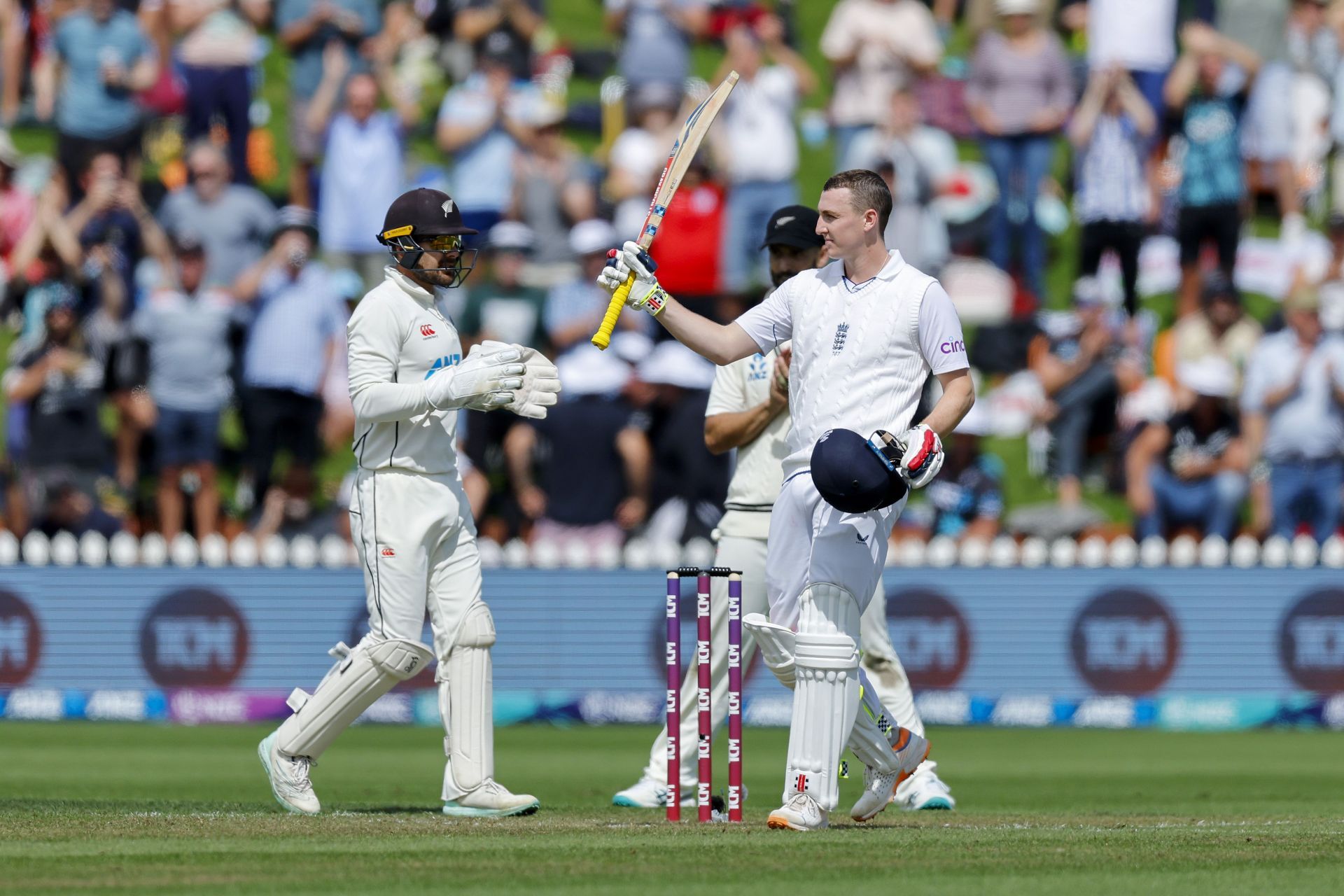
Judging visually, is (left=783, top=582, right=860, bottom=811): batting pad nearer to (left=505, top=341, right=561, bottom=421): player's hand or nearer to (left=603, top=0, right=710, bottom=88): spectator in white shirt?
(left=505, top=341, right=561, bottom=421): player's hand

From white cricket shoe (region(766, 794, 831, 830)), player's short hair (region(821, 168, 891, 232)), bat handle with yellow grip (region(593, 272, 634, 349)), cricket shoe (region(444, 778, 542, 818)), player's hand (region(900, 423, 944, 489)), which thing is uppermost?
player's short hair (region(821, 168, 891, 232))

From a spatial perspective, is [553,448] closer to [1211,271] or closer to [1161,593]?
[1161,593]

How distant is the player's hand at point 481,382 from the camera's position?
26.5ft

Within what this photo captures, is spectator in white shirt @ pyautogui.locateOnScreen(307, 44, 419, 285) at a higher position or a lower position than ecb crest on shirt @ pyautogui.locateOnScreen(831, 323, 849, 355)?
higher

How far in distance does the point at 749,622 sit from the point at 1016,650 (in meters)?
8.28

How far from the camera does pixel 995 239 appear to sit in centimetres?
1852

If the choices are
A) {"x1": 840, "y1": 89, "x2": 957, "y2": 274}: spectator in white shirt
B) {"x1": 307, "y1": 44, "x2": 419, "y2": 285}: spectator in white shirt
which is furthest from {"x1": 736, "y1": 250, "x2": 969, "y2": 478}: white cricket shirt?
{"x1": 307, "y1": 44, "x2": 419, "y2": 285}: spectator in white shirt

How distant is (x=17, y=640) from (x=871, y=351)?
1003 centimetres

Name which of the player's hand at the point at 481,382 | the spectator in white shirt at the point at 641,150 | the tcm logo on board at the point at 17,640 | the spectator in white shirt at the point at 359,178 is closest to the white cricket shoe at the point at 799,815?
the player's hand at the point at 481,382

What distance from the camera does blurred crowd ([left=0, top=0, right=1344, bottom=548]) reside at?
16.5 meters

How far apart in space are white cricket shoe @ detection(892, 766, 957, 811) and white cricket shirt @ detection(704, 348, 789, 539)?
1326 mm

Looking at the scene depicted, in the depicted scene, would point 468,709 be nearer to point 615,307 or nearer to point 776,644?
point 776,644

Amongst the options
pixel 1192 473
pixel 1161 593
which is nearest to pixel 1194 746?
pixel 1161 593

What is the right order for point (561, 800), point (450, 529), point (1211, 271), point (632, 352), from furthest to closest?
point (1211, 271)
point (632, 352)
point (561, 800)
point (450, 529)
